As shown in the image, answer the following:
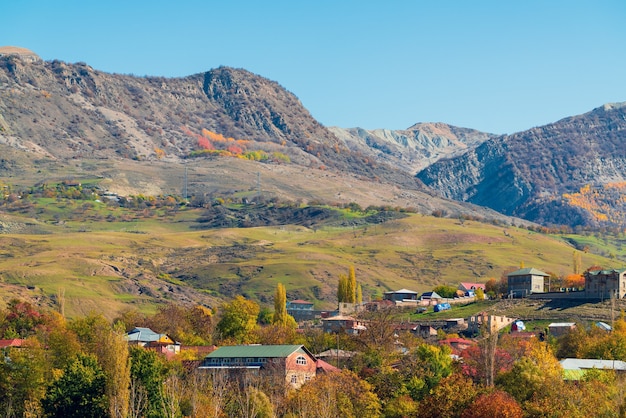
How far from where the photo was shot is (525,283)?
595 ft

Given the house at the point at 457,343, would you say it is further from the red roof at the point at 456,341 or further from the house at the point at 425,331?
the house at the point at 425,331

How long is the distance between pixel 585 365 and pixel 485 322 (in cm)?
4108

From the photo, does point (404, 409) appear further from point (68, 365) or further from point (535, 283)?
point (535, 283)

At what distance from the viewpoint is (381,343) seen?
124 m

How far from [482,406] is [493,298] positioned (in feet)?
339

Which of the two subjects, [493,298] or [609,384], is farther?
[493,298]

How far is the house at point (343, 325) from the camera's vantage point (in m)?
153

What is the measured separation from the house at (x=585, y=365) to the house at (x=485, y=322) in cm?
3294

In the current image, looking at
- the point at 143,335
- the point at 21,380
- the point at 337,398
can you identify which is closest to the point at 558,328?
the point at 143,335

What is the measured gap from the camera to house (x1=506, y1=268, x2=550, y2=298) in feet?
590

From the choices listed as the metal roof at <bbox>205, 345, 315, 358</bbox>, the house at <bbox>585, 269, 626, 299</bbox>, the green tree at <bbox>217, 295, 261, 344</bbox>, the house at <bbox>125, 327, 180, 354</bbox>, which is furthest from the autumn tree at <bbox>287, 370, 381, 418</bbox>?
the house at <bbox>585, 269, 626, 299</bbox>

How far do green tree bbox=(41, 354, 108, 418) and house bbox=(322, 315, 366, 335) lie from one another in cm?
6193

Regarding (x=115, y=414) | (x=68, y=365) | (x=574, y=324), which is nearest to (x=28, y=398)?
(x=68, y=365)

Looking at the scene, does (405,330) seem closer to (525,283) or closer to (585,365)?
(525,283)
